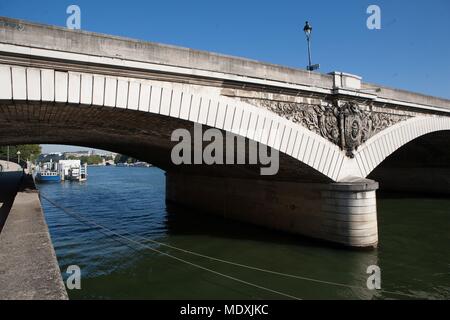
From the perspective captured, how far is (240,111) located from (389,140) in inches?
303

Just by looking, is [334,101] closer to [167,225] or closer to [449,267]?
[449,267]

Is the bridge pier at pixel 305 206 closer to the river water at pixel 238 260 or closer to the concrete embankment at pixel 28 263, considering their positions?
the river water at pixel 238 260

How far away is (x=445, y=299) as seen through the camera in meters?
7.33

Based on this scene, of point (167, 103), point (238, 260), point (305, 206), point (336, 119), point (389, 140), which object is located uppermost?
point (336, 119)

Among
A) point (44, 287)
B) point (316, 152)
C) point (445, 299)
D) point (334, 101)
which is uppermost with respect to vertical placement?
point (334, 101)

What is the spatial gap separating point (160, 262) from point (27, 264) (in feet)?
18.1

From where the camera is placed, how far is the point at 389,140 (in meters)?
13.6

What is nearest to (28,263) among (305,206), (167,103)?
(167,103)

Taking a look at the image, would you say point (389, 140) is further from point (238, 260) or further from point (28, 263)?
point (28, 263)

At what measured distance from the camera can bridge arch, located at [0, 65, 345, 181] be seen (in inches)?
253

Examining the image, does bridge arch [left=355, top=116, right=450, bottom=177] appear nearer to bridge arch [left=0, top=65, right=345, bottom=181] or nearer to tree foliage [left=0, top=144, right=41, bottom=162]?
bridge arch [left=0, top=65, right=345, bottom=181]

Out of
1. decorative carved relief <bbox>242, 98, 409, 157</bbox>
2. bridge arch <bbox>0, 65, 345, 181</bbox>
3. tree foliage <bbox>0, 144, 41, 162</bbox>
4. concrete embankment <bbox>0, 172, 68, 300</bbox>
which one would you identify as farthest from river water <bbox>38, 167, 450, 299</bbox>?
tree foliage <bbox>0, 144, 41, 162</bbox>

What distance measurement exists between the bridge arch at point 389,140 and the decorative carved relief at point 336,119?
0.40m
